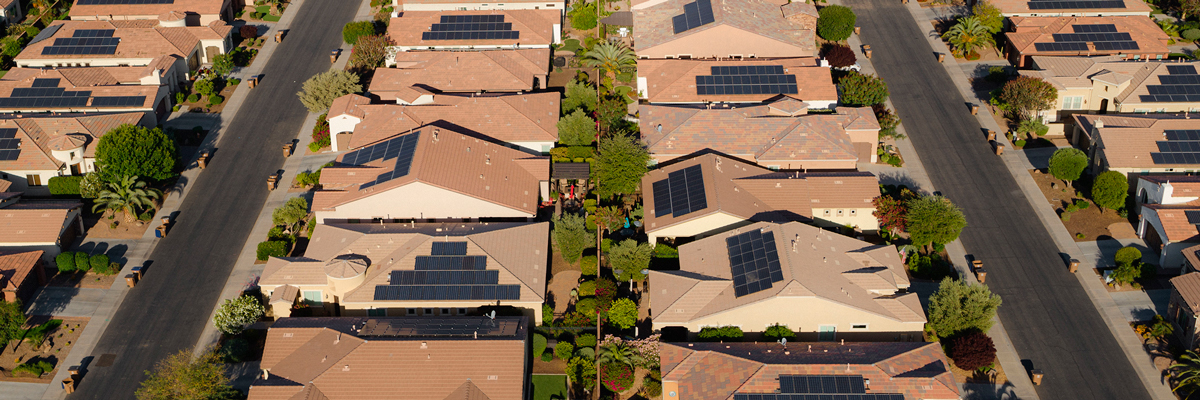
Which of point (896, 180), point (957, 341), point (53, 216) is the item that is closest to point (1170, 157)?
point (896, 180)

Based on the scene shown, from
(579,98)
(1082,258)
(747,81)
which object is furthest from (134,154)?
(1082,258)

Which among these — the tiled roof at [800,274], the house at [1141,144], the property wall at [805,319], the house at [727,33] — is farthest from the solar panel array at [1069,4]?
the property wall at [805,319]

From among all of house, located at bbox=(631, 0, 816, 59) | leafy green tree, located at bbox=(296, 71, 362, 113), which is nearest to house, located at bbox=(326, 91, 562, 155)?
leafy green tree, located at bbox=(296, 71, 362, 113)

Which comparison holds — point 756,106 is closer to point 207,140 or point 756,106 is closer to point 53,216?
point 207,140

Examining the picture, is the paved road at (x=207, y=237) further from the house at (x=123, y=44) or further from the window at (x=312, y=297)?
the window at (x=312, y=297)

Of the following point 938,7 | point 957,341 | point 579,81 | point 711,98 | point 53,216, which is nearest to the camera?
point 957,341
